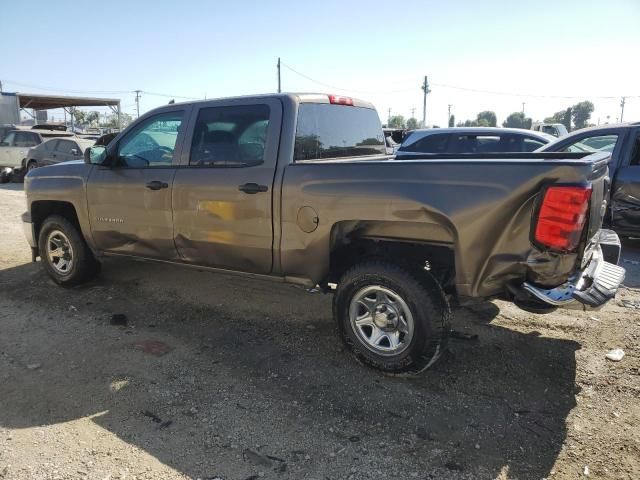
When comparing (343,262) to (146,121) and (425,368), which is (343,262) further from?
(146,121)

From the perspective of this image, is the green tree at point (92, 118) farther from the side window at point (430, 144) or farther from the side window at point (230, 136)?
the side window at point (230, 136)

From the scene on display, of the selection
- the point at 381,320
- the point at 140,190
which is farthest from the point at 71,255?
the point at 381,320

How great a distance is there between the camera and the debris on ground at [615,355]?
365cm

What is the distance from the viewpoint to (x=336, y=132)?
423 centimetres

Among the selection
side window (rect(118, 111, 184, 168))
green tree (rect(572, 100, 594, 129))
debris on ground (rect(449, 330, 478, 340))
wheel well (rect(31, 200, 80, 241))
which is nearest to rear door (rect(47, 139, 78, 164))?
wheel well (rect(31, 200, 80, 241))

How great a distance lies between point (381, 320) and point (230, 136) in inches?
76.5

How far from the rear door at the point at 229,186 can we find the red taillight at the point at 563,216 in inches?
74.9

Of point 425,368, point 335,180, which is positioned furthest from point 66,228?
point 425,368

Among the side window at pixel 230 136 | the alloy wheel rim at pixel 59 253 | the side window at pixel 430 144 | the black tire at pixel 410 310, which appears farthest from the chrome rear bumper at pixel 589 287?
the side window at pixel 430 144

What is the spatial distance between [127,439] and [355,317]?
1.64 meters

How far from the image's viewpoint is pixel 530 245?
2.88m

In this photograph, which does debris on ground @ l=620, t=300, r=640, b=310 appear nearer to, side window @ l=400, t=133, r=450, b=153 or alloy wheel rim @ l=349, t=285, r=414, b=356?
alloy wheel rim @ l=349, t=285, r=414, b=356

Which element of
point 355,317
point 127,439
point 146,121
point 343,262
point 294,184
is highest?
point 146,121

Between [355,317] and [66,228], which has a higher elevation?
[66,228]
